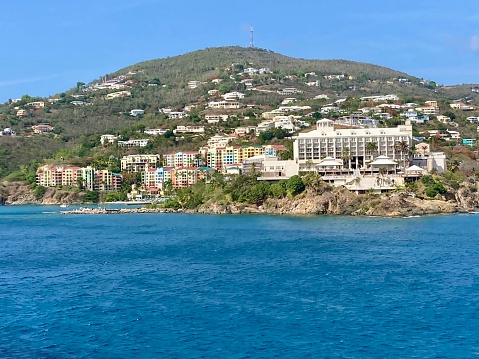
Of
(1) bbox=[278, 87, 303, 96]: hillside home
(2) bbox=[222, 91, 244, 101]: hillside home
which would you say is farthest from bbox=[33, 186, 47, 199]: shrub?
(1) bbox=[278, 87, 303, 96]: hillside home

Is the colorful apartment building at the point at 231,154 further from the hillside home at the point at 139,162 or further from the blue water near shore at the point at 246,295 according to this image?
the blue water near shore at the point at 246,295

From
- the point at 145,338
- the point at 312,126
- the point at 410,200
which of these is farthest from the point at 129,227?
the point at 312,126

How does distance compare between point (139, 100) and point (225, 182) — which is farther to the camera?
point (139, 100)

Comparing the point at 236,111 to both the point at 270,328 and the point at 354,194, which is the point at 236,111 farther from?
the point at 270,328

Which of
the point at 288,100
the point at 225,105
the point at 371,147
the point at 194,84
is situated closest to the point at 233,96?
the point at 225,105

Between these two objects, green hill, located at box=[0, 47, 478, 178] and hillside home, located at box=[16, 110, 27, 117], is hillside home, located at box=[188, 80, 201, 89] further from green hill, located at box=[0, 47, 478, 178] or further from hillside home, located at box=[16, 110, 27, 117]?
hillside home, located at box=[16, 110, 27, 117]

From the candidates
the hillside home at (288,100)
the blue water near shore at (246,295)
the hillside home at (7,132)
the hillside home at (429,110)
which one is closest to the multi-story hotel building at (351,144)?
the blue water near shore at (246,295)
